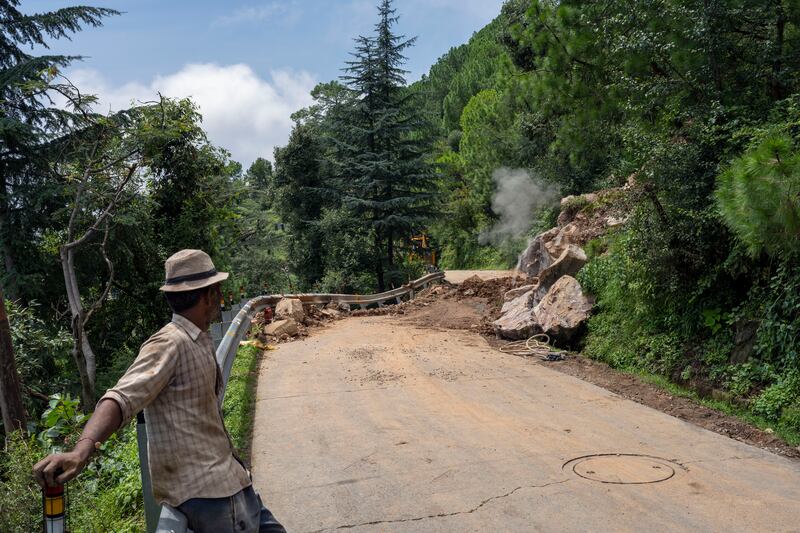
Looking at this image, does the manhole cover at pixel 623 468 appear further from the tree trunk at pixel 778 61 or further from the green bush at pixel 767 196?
the tree trunk at pixel 778 61

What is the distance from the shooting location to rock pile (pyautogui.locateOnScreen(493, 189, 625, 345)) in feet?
42.4

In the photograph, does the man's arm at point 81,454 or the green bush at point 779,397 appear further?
the green bush at point 779,397

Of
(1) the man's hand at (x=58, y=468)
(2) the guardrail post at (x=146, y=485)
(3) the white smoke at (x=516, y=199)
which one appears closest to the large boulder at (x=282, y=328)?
(2) the guardrail post at (x=146, y=485)

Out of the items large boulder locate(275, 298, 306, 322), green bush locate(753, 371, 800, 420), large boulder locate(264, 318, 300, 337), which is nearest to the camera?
green bush locate(753, 371, 800, 420)

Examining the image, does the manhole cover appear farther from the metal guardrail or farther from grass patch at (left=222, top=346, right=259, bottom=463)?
the metal guardrail

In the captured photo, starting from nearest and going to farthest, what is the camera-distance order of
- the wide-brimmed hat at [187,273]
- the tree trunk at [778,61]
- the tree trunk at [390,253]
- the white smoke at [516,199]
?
the wide-brimmed hat at [187,273] < the tree trunk at [778,61] < the white smoke at [516,199] < the tree trunk at [390,253]

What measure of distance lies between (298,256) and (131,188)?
16.9 m

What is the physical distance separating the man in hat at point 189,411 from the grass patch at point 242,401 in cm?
393

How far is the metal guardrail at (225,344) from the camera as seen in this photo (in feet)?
9.37

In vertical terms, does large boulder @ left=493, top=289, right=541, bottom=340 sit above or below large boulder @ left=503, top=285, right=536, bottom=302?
below

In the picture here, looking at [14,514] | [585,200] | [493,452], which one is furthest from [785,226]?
[585,200]

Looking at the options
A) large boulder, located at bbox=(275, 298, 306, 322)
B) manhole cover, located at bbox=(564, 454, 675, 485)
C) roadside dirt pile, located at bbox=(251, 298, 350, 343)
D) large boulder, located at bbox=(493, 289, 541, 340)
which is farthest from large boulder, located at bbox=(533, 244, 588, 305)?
manhole cover, located at bbox=(564, 454, 675, 485)

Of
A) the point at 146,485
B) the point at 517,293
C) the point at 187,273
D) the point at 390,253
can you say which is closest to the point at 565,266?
the point at 517,293

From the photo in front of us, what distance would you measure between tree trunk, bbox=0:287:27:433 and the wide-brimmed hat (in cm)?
728
